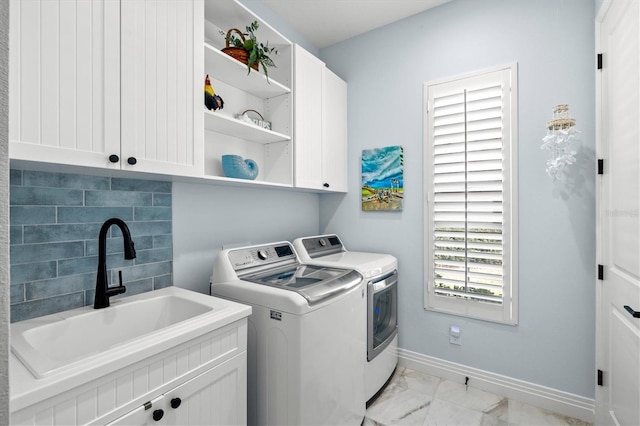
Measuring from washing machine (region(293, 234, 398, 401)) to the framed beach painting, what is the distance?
44cm

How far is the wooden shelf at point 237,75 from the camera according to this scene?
5.56ft

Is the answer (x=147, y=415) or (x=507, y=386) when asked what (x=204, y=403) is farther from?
(x=507, y=386)

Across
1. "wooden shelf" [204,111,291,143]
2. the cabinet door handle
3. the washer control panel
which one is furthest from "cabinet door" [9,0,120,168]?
the cabinet door handle

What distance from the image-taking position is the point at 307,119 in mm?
2281

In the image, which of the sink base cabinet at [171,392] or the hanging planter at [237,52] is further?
the hanging planter at [237,52]

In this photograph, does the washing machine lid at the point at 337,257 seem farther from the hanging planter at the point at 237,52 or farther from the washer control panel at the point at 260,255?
the hanging planter at the point at 237,52

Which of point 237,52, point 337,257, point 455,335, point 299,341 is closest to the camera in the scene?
A: point 299,341

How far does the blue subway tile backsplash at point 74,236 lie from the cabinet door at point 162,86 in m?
0.37

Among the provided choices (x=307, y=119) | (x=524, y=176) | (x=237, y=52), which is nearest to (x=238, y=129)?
(x=237, y=52)

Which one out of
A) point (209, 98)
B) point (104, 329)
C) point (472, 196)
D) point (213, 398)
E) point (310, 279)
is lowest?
point (213, 398)

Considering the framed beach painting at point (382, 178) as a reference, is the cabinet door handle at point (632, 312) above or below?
below

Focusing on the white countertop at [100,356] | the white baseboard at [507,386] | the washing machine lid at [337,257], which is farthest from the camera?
the washing machine lid at [337,257]

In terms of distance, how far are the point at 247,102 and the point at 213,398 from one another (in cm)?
182

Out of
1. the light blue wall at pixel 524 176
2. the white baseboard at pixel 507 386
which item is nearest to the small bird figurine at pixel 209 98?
the light blue wall at pixel 524 176
